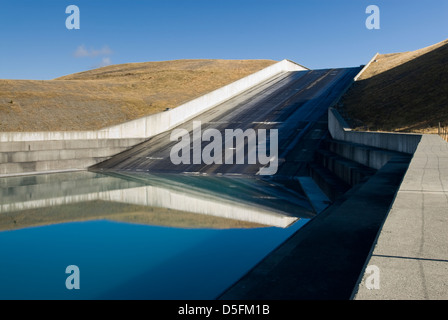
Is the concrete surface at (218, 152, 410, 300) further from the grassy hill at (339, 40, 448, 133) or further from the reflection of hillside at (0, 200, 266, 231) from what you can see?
the grassy hill at (339, 40, 448, 133)

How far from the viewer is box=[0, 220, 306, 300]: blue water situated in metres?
5.20

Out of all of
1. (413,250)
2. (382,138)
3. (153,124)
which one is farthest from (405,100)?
(413,250)

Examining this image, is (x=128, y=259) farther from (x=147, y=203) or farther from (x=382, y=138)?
(x=382, y=138)

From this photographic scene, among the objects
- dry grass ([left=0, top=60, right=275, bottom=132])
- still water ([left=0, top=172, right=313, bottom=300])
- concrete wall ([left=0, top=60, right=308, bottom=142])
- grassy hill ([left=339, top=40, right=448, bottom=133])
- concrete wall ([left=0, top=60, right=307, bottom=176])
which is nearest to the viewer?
still water ([left=0, top=172, right=313, bottom=300])

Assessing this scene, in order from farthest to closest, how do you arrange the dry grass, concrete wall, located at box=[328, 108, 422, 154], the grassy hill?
the dry grass, the grassy hill, concrete wall, located at box=[328, 108, 422, 154]

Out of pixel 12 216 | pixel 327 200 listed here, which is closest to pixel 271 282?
pixel 327 200

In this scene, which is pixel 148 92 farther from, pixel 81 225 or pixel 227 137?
pixel 81 225

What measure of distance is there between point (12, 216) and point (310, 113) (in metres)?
20.5

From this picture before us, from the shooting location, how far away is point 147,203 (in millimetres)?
11898

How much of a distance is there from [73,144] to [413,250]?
63.4ft

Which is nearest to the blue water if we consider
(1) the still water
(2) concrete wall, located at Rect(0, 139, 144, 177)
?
(1) the still water

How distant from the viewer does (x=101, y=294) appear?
5094 millimetres

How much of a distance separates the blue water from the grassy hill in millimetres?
11477

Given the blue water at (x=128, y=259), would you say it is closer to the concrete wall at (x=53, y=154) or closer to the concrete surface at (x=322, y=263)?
the concrete surface at (x=322, y=263)
